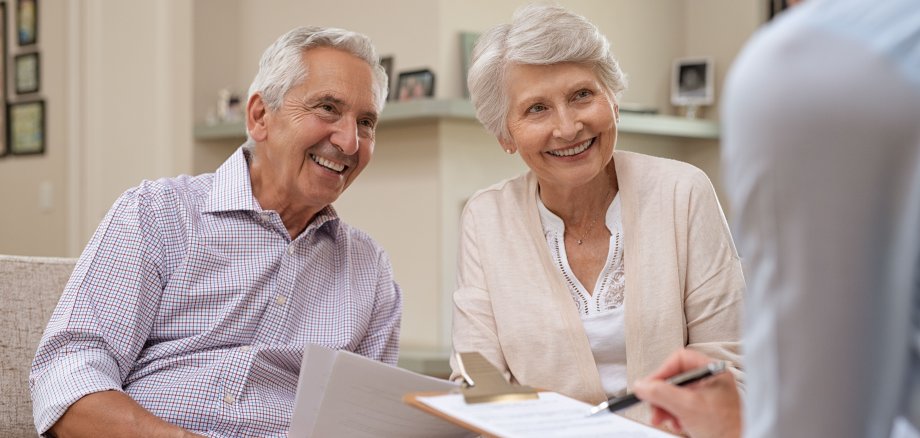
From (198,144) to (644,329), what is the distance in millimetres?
3633

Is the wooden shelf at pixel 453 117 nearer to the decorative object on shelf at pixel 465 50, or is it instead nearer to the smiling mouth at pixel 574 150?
the decorative object on shelf at pixel 465 50

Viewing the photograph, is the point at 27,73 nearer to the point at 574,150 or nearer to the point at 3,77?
the point at 3,77

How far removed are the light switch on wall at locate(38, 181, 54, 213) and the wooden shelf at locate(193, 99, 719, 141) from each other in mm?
915

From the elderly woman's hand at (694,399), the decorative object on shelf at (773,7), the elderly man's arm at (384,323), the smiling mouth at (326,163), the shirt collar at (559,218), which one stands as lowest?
the elderly man's arm at (384,323)

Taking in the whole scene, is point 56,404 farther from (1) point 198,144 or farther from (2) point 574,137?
A: (1) point 198,144

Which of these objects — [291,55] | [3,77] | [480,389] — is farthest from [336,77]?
[3,77]

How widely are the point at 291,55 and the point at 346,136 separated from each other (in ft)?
0.60

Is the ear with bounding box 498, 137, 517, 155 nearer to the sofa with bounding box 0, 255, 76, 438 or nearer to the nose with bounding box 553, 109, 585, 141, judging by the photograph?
the nose with bounding box 553, 109, 585, 141

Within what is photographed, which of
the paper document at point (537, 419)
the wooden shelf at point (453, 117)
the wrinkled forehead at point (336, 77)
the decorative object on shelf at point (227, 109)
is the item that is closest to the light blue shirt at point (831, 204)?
the paper document at point (537, 419)

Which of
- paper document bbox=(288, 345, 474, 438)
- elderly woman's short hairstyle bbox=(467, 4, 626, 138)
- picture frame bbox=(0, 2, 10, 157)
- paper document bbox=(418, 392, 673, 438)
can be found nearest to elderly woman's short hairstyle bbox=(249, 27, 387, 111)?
elderly woman's short hairstyle bbox=(467, 4, 626, 138)

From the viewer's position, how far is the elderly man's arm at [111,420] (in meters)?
1.47

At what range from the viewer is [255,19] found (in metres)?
4.91

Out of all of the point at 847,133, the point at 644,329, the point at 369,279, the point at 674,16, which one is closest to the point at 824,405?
the point at 847,133

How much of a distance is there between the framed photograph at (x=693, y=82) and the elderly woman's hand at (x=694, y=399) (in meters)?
4.51
